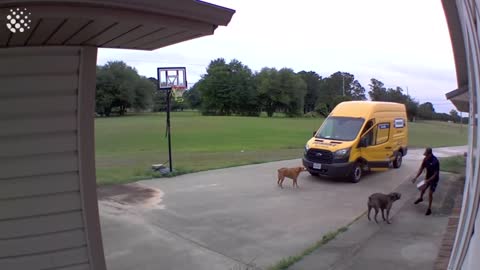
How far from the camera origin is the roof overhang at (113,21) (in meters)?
2.51

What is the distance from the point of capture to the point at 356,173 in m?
13.9

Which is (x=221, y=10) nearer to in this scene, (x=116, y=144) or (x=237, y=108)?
(x=116, y=144)

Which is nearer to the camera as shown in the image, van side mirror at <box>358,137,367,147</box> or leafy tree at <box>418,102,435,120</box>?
van side mirror at <box>358,137,367,147</box>

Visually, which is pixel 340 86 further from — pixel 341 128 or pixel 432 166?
pixel 432 166

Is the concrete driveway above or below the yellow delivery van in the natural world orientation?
below

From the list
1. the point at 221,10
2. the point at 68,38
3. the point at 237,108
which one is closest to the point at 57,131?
the point at 68,38

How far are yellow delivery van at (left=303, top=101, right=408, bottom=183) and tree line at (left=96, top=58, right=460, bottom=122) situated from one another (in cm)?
8065

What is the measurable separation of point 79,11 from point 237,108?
4202 inches

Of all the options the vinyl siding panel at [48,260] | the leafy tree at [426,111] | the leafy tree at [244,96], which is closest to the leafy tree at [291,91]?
the leafy tree at [244,96]

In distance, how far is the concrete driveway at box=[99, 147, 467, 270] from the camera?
7.04 meters

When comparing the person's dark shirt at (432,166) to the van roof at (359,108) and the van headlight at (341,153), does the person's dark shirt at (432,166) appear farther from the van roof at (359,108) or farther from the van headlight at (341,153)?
the van roof at (359,108)

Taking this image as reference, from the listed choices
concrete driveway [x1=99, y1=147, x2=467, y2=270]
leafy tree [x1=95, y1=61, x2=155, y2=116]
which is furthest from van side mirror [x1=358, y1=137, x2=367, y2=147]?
leafy tree [x1=95, y1=61, x2=155, y2=116]

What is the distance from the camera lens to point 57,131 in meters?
3.67

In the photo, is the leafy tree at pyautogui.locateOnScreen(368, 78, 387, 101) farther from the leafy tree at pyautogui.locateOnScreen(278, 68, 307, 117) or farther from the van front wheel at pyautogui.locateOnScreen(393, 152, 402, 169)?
the van front wheel at pyautogui.locateOnScreen(393, 152, 402, 169)
